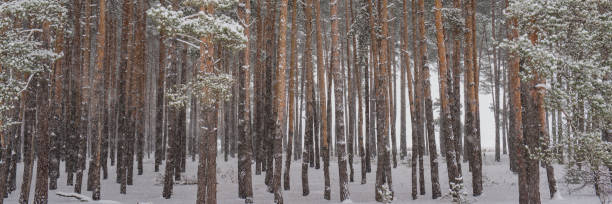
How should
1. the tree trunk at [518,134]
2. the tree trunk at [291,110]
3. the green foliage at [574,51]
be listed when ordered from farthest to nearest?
the tree trunk at [291,110] → the tree trunk at [518,134] → the green foliage at [574,51]

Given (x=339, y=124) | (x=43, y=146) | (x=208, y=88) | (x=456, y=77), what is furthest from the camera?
(x=456, y=77)

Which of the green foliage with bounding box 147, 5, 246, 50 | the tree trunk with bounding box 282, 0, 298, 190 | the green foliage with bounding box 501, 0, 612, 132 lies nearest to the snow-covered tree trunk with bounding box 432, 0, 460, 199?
the green foliage with bounding box 501, 0, 612, 132

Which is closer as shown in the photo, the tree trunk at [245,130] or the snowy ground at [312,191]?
the tree trunk at [245,130]

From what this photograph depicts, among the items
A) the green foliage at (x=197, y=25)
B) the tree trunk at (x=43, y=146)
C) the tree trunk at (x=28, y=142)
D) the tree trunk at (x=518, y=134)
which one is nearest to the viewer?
the green foliage at (x=197, y=25)

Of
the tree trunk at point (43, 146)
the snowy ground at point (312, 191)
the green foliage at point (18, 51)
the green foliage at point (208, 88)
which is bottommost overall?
the snowy ground at point (312, 191)

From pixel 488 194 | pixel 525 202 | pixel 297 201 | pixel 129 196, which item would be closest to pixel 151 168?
pixel 129 196

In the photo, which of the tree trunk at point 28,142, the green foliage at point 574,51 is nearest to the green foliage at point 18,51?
the tree trunk at point 28,142

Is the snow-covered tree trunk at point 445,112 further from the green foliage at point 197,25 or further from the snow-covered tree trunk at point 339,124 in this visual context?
the green foliage at point 197,25

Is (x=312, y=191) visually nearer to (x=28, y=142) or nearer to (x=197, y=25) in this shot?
(x=197, y=25)

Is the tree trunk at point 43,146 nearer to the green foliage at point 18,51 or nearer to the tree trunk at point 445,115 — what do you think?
the green foliage at point 18,51

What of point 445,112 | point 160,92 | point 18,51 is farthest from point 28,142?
point 445,112

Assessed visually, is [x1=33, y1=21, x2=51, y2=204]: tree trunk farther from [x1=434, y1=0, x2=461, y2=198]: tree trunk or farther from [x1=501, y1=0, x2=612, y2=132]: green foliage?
[x1=501, y1=0, x2=612, y2=132]: green foliage

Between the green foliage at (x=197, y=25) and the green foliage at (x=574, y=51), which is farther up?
the green foliage at (x=197, y=25)

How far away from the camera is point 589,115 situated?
21.6ft
